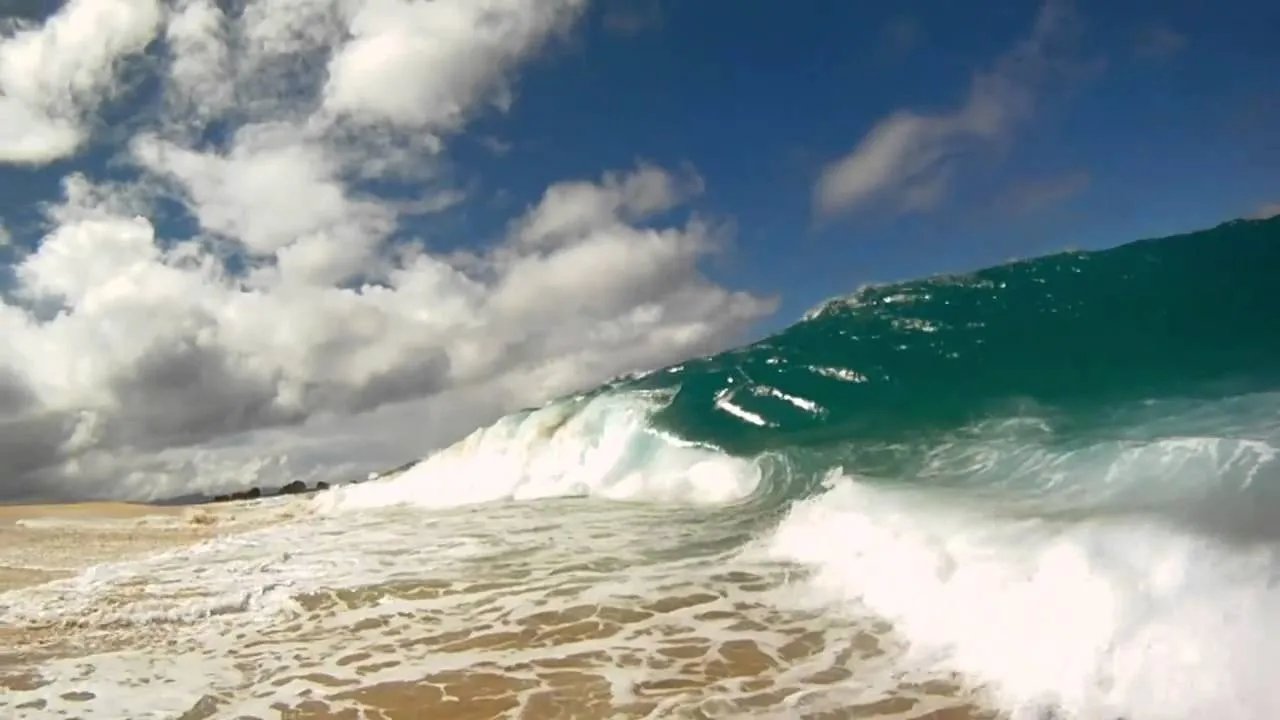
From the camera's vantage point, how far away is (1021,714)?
514cm

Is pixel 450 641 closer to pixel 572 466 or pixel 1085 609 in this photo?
pixel 1085 609

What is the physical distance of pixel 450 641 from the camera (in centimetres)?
737

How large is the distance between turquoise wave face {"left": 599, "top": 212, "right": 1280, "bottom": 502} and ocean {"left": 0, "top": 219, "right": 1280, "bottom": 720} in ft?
0.32

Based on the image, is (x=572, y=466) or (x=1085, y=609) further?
(x=572, y=466)

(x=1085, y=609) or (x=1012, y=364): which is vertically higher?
(x=1012, y=364)

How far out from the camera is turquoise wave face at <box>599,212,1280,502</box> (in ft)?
43.3

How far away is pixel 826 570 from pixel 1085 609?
3012 millimetres

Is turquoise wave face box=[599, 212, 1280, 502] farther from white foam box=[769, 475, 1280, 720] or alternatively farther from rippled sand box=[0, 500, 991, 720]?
rippled sand box=[0, 500, 991, 720]

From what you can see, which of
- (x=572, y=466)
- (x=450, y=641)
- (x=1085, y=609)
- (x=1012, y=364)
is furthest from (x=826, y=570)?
(x=572, y=466)

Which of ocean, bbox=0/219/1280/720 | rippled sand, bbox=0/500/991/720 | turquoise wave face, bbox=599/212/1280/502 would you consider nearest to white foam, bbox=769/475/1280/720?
ocean, bbox=0/219/1280/720

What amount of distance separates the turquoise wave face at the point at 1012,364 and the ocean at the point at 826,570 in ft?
0.32

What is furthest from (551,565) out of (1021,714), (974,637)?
(1021,714)

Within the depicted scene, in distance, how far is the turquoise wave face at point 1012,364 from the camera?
1319 centimetres

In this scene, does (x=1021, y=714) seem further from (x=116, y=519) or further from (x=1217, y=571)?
(x=116, y=519)
